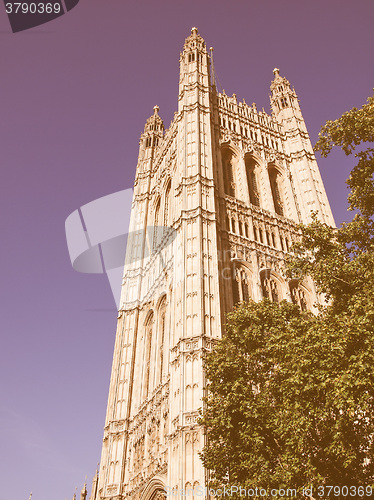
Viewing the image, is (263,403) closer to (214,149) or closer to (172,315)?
(172,315)

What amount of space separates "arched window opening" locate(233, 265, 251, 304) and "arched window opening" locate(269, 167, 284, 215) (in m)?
8.06

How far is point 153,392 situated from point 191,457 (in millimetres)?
7334

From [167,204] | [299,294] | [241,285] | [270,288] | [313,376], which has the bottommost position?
[313,376]

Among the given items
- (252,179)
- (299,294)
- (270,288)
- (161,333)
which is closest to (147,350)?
(161,333)

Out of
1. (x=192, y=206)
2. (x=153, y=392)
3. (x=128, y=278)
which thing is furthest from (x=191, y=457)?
(x=128, y=278)

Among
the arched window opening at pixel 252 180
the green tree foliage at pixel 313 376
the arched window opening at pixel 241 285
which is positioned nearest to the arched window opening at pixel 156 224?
the arched window opening at pixel 252 180

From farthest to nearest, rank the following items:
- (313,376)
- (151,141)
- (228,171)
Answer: (151,141) < (228,171) < (313,376)

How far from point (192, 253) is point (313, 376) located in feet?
43.9

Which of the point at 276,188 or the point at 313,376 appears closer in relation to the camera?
the point at 313,376

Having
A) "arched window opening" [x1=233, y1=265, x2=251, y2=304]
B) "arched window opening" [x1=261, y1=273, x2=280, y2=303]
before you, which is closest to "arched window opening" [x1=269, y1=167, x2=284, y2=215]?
"arched window opening" [x1=261, y1=273, x2=280, y2=303]

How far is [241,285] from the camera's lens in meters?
24.5

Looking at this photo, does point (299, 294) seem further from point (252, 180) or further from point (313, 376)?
point (313, 376)

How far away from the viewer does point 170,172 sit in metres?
35.2

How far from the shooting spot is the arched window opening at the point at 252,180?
31806mm
